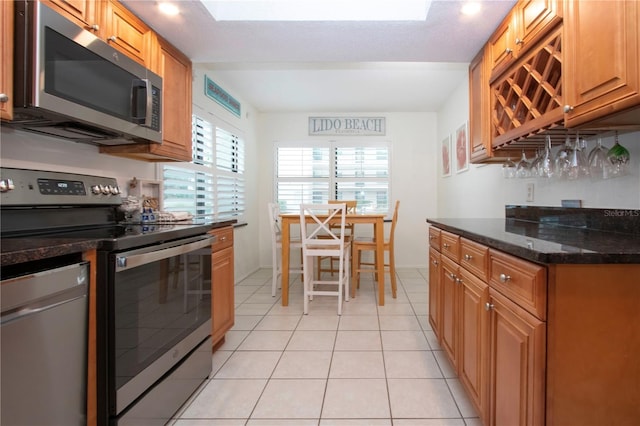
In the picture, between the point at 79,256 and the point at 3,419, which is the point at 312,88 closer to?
the point at 79,256

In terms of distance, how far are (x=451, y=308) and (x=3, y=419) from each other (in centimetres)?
185

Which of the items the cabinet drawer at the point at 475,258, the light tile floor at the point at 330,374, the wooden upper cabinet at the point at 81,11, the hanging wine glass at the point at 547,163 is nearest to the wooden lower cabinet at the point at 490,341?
the cabinet drawer at the point at 475,258

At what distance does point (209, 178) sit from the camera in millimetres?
3416

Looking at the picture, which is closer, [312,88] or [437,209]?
[312,88]

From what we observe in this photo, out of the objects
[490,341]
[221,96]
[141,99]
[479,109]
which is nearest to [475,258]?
[490,341]

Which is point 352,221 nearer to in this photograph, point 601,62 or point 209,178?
point 209,178

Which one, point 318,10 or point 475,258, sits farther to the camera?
point 318,10

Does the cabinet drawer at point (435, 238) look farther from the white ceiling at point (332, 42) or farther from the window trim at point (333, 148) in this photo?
the window trim at point (333, 148)

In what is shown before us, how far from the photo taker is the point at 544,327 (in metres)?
0.93

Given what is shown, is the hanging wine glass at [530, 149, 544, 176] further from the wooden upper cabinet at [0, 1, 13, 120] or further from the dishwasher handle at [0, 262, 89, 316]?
the wooden upper cabinet at [0, 1, 13, 120]

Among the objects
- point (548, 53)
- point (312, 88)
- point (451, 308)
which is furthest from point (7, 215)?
point (312, 88)

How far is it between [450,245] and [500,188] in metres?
1.20

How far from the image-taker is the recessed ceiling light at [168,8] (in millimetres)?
1776

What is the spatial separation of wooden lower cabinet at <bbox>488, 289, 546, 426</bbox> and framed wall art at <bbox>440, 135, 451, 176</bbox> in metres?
3.24
